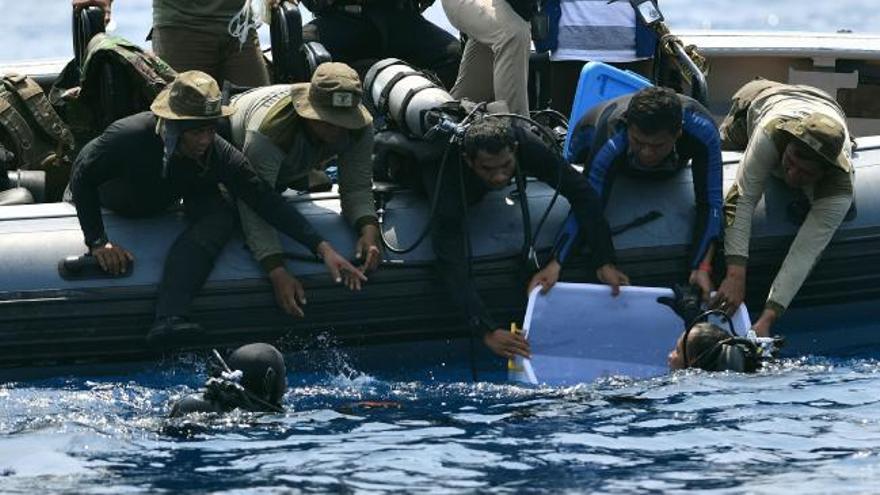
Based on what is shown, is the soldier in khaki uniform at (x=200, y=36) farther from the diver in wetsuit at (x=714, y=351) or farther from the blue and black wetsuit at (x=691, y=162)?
the diver in wetsuit at (x=714, y=351)

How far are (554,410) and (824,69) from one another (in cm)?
434

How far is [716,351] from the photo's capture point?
7293mm

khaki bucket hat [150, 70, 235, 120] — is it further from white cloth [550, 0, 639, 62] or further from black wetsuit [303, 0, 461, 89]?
white cloth [550, 0, 639, 62]

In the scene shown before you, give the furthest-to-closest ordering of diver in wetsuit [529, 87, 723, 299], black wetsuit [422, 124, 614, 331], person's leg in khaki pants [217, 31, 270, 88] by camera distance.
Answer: person's leg in khaki pants [217, 31, 270, 88], diver in wetsuit [529, 87, 723, 299], black wetsuit [422, 124, 614, 331]

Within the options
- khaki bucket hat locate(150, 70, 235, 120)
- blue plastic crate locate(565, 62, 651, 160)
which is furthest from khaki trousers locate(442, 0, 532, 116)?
khaki bucket hat locate(150, 70, 235, 120)

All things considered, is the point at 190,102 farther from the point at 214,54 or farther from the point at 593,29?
the point at 593,29

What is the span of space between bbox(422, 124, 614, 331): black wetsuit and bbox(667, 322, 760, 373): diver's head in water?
82 cm

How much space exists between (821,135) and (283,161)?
231 centimetres

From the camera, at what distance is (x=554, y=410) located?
7.03 metres

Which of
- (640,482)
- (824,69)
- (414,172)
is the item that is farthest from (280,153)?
Answer: (824,69)

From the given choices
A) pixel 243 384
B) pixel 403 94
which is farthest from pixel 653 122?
pixel 243 384

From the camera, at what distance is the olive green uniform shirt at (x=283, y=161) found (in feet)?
25.4

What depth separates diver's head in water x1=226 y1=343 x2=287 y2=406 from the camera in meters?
6.56

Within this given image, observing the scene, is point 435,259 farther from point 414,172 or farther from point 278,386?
point 278,386
